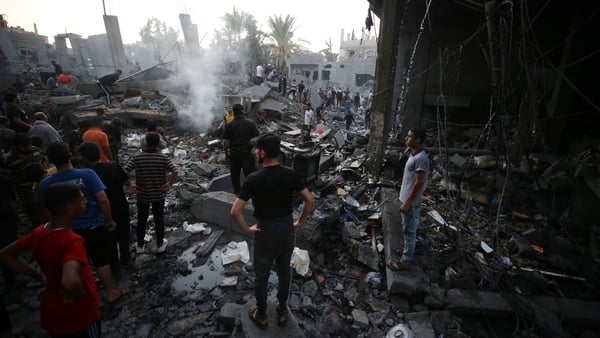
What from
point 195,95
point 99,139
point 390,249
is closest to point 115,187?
point 99,139

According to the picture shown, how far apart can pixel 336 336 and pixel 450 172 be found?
569 centimetres

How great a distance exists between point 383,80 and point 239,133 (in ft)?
13.1

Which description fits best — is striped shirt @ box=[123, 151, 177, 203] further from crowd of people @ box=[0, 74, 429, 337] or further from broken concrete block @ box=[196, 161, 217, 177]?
broken concrete block @ box=[196, 161, 217, 177]

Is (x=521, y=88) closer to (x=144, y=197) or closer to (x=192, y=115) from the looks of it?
(x=144, y=197)

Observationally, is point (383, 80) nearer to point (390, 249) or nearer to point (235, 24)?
point (390, 249)

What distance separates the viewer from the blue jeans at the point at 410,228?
11.6 ft

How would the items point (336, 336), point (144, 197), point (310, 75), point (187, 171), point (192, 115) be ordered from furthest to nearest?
point (310, 75)
point (192, 115)
point (187, 171)
point (144, 197)
point (336, 336)

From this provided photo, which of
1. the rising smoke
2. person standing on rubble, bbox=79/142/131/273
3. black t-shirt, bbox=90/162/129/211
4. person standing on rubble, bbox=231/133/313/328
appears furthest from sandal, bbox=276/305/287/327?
the rising smoke

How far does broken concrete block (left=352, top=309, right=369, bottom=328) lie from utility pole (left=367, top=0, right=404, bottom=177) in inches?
180

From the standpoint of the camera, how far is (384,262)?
4.20 m

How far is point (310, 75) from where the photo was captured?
29.4m

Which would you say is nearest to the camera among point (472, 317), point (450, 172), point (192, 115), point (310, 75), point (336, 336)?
point (336, 336)

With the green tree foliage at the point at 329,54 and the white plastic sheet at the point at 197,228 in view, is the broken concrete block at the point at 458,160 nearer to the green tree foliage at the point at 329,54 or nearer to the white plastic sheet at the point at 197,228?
the white plastic sheet at the point at 197,228

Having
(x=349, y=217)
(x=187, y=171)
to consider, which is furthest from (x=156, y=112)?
(x=349, y=217)
